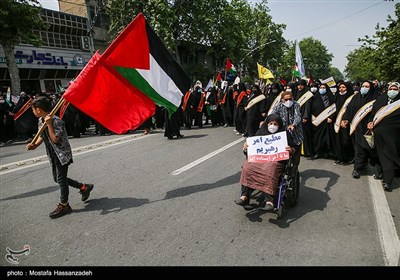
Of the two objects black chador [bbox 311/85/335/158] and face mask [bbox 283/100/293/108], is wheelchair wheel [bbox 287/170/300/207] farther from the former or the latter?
black chador [bbox 311/85/335/158]

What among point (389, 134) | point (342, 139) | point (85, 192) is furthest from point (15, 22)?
point (389, 134)

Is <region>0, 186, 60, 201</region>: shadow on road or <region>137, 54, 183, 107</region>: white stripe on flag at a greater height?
<region>137, 54, 183, 107</region>: white stripe on flag

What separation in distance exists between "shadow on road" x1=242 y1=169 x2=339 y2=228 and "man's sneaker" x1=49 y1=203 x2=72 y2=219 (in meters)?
2.73

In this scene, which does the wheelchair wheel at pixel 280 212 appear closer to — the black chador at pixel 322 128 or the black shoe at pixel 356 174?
the black shoe at pixel 356 174

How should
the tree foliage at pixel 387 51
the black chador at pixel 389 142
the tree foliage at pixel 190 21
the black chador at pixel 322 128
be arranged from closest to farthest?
the black chador at pixel 389 142
the black chador at pixel 322 128
the tree foliage at pixel 387 51
the tree foliage at pixel 190 21

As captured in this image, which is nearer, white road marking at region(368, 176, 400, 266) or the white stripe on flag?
white road marking at region(368, 176, 400, 266)

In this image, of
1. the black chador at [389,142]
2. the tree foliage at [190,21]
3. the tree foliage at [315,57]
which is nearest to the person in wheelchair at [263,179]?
the black chador at [389,142]

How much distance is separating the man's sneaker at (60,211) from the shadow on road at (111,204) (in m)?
0.13

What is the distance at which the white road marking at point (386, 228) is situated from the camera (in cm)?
306

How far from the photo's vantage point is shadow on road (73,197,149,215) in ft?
14.9

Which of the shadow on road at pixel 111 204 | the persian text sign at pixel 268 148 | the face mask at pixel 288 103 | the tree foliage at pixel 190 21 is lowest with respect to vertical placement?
the shadow on road at pixel 111 204

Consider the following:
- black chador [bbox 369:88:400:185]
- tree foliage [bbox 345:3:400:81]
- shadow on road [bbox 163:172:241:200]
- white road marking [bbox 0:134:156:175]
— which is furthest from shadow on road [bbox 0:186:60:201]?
tree foliage [bbox 345:3:400:81]
